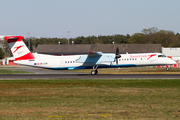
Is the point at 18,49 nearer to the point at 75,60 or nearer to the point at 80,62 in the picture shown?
the point at 75,60

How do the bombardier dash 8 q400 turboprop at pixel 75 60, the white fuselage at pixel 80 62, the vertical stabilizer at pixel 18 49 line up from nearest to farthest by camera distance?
1. the vertical stabilizer at pixel 18 49
2. the bombardier dash 8 q400 turboprop at pixel 75 60
3. the white fuselage at pixel 80 62

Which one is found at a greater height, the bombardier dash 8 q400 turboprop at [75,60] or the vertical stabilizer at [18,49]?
the vertical stabilizer at [18,49]

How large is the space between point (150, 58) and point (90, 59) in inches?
371

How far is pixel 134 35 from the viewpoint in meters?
127

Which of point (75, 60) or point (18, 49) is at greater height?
point (18, 49)

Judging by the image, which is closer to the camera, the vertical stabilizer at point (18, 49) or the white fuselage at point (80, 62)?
the vertical stabilizer at point (18, 49)

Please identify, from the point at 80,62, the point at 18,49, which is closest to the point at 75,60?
the point at 80,62

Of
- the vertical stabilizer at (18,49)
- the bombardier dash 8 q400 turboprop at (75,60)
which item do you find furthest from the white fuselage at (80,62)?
the vertical stabilizer at (18,49)

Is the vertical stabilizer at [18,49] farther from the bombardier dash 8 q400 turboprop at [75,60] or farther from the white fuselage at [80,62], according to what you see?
the white fuselage at [80,62]

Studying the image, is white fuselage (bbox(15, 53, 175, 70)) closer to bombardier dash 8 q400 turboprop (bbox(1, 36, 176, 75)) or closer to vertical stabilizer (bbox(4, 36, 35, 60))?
bombardier dash 8 q400 turboprop (bbox(1, 36, 176, 75))

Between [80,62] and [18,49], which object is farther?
[80,62]

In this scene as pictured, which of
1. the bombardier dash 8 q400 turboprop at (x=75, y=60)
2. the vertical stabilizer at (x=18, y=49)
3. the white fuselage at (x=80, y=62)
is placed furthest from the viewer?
the white fuselage at (x=80, y=62)

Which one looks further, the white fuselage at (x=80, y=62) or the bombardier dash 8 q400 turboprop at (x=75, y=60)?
the white fuselage at (x=80, y=62)

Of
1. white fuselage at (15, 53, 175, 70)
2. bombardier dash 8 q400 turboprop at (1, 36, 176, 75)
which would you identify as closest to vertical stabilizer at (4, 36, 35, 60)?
bombardier dash 8 q400 turboprop at (1, 36, 176, 75)
